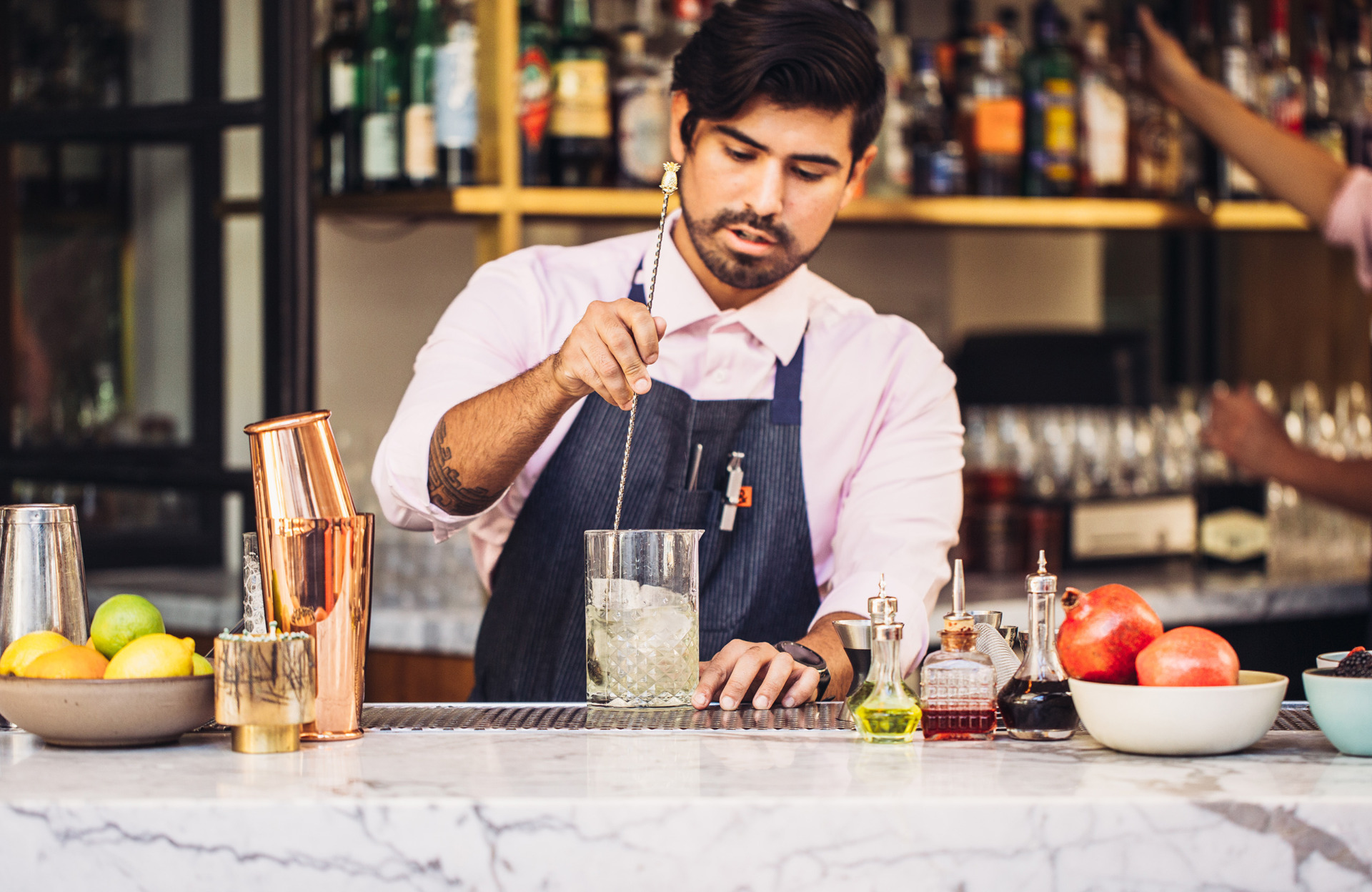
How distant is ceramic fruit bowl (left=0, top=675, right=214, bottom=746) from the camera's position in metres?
1.10

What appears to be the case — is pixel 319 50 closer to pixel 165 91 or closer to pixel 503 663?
pixel 165 91

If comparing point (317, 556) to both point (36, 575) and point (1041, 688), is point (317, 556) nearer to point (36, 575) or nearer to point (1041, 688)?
point (36, 575)

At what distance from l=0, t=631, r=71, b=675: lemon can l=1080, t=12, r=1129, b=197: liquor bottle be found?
7.30 feet

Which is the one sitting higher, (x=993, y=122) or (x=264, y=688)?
(x=993, y=122)

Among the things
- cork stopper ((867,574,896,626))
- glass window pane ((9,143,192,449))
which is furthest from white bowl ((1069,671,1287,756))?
glass window pane ((9,143,192,449))

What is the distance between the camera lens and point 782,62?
1.62 meters

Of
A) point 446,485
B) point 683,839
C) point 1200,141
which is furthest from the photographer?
point 1200,141

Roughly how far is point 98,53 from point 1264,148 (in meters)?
2.10

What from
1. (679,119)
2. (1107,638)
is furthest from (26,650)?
(679,119)

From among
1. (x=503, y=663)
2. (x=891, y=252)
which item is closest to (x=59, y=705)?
(x=503, y=663)

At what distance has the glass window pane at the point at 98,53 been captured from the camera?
247 centimetres

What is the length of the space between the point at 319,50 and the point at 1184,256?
2589mm

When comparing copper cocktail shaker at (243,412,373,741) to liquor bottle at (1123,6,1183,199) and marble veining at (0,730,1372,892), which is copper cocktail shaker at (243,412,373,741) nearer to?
marble veining at (0,730,1372,892)

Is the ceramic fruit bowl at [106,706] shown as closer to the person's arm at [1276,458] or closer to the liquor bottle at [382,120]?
the liquor bottle at [382,120]
